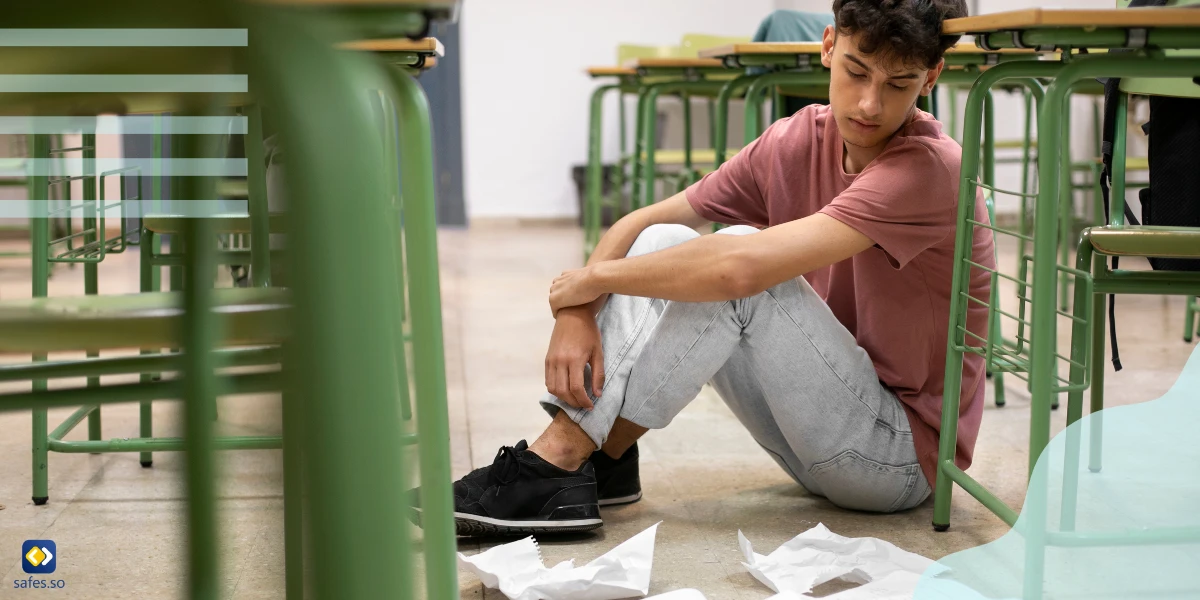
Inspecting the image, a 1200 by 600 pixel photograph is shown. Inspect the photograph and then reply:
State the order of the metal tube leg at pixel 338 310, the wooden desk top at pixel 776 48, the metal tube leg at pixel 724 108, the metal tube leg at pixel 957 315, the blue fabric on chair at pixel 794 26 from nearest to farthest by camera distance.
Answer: the metal tube leg at pixel 338 310 → the metal tube leg at pixel 957 315 → the wooden desk top at pixel 776 48 → the metal tube leg at pixel 724 108 → the blue fabric on chair at pixel 794 26

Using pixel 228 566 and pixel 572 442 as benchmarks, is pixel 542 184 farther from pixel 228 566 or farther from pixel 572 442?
pixel 228 566

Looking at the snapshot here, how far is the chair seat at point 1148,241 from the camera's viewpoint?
1326 mm

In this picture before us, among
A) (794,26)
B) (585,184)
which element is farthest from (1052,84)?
(585,184)

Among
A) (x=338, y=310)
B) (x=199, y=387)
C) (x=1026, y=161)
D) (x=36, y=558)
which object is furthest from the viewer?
(x=1026, y=161)

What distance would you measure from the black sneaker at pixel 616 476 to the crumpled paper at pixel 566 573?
0.21 meters

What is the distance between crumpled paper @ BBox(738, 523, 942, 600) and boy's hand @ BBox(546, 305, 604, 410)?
0.26 metres

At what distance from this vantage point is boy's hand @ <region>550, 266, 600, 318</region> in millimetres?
1419

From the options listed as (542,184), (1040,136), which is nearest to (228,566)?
(1040,136)

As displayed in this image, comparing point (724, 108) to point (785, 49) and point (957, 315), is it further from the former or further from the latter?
point (957, 315)

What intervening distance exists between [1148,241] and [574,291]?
687mm

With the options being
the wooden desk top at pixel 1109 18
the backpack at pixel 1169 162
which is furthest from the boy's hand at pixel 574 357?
the backpack at pixel 1169 162

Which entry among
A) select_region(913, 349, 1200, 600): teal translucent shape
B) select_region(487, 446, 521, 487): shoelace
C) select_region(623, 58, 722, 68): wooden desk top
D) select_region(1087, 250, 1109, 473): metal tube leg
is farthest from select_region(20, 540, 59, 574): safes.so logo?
select_region(623, 58, 722, 68): wooden desk top

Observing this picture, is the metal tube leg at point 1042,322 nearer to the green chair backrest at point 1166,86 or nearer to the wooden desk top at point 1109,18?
the wooden desk top at point 1109,18

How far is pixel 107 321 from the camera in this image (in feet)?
1.44
